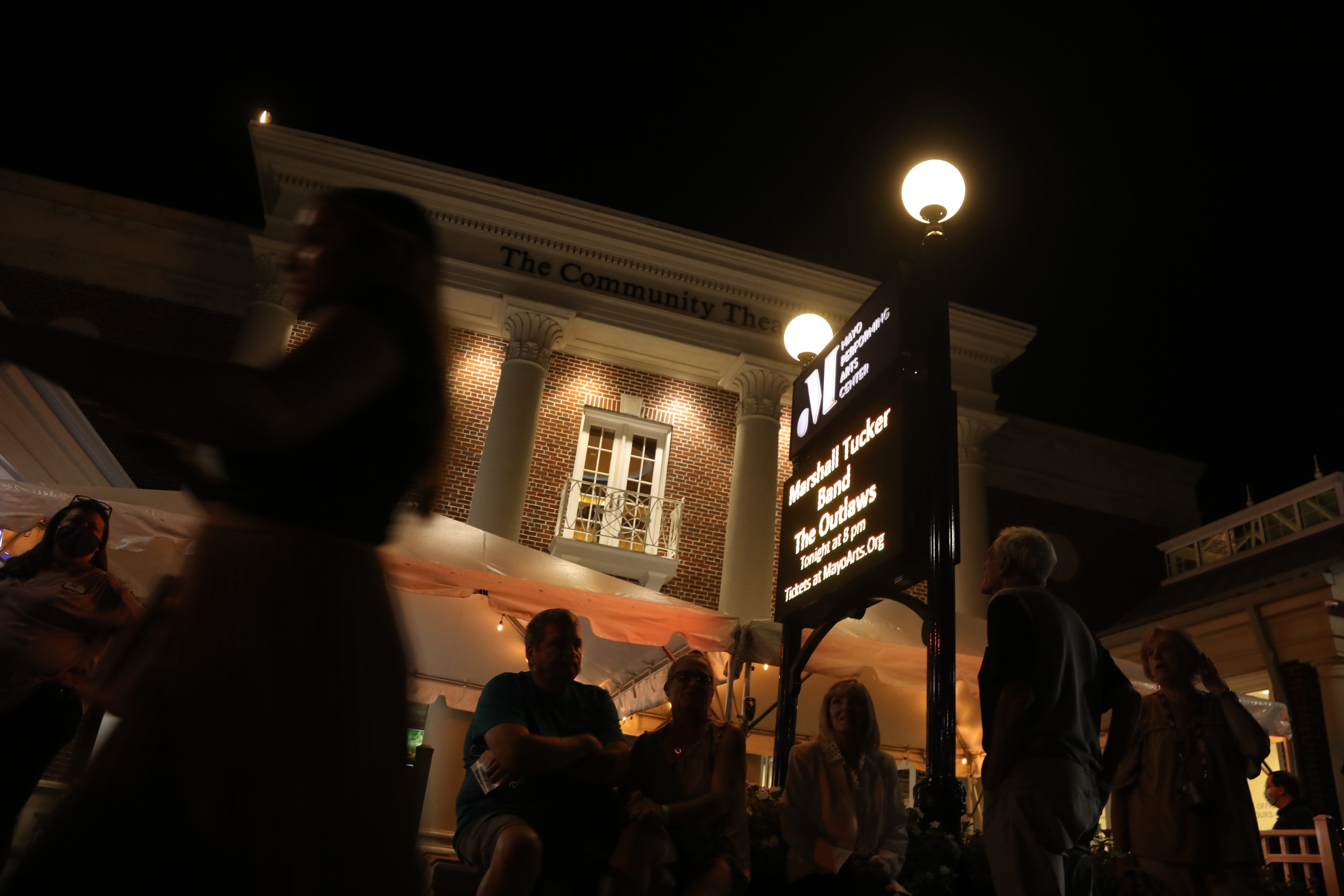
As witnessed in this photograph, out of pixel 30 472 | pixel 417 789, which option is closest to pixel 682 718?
pixel 417 789

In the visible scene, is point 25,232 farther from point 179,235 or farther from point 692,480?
point 692,480

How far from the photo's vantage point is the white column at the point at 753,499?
1518 cm

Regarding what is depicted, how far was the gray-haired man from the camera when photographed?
3.31 m

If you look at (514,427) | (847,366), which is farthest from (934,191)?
(514,427)

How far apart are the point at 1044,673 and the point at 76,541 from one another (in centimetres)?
447

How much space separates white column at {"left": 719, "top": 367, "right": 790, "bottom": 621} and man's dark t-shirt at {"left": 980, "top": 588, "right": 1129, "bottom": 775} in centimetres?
1125

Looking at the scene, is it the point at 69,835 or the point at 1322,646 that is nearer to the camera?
the point at 69,835

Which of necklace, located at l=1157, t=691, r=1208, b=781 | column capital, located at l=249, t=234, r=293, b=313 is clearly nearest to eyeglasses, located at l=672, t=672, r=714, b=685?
necklace, located at l=1157, t=691, r=1208, b=781

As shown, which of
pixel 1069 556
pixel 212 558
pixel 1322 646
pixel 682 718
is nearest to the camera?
pixel 212 558

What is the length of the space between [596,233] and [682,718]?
45.1ft

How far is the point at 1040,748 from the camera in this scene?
3.40 metres

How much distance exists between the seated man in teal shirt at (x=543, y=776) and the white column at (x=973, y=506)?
507 inches

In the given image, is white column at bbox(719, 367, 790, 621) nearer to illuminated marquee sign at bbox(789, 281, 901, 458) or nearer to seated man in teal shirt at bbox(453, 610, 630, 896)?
illuminated marquee sign at bbox(789, 281, 901, 458)

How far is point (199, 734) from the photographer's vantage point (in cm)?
120
